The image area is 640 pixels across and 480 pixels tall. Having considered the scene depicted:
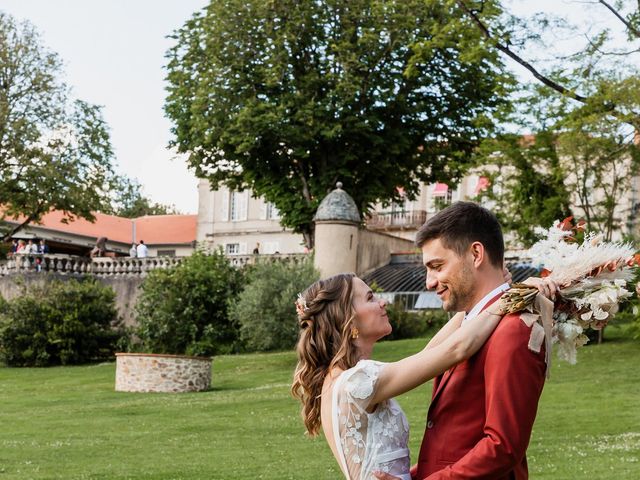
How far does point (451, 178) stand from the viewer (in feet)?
141

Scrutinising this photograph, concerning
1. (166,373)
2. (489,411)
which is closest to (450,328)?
(489,411)

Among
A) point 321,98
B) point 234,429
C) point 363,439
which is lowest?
point 234,429

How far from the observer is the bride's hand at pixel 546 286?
3680 mm

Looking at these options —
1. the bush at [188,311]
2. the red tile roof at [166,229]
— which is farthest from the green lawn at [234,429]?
the red tile roof at [166,229]

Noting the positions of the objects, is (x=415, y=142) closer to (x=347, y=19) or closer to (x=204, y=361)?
(x=347, y=19)

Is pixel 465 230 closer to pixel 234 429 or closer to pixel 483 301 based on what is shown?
pixel 483 301

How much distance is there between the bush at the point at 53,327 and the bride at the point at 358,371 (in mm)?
32469

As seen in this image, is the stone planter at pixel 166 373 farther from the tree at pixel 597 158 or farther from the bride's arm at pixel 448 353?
the bride's arm at pixel 448 353

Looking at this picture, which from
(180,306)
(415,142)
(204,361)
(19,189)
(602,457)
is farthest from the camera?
(19,189)

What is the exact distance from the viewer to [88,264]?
44.7 metres

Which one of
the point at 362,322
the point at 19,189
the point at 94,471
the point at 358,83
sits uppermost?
the point at 358,83

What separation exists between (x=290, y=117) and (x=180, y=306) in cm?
847

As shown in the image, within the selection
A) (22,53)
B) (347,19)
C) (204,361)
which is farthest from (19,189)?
(204,361)

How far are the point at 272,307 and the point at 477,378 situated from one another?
2798 centimetres
